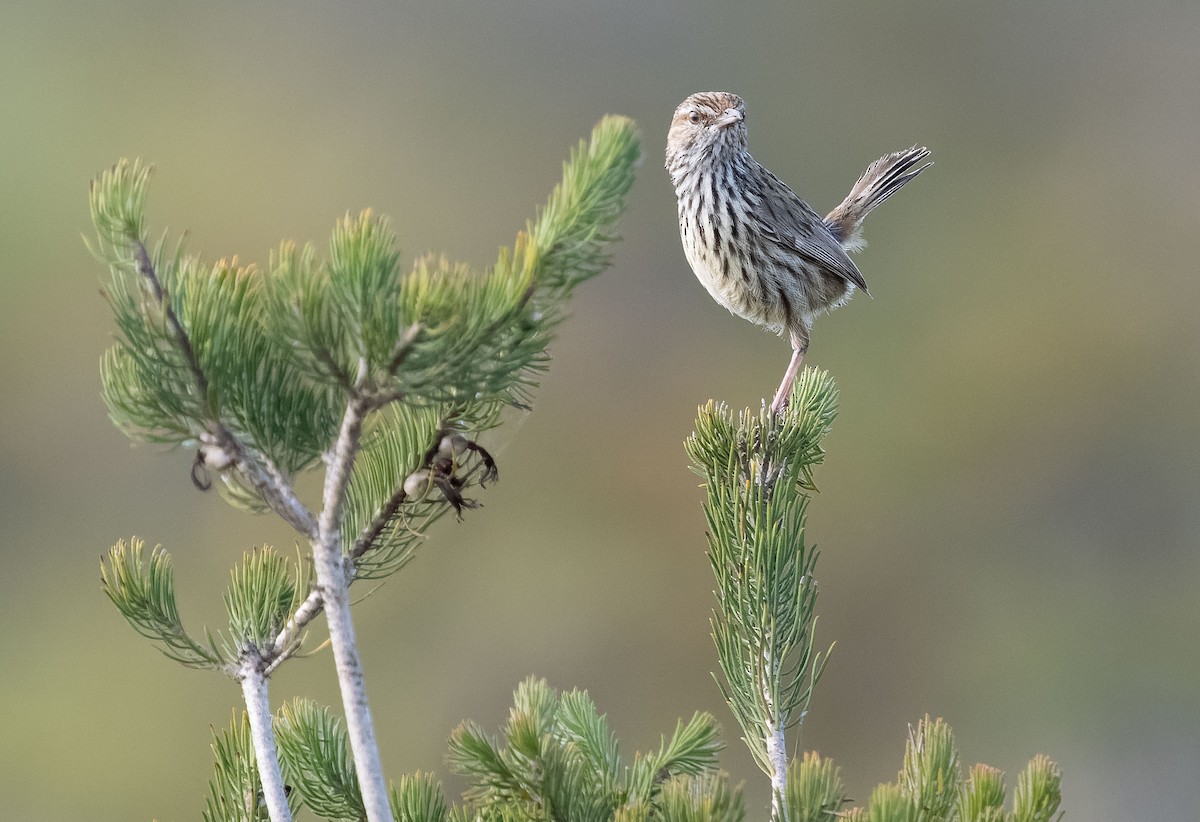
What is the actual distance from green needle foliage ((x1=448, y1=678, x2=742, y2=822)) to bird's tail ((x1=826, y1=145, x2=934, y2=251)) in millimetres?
3524

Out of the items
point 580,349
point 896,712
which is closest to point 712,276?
point 580,349

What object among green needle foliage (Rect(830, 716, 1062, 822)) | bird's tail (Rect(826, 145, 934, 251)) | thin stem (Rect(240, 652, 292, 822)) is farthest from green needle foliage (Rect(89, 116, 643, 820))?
bird's tail (Rect(826, 145, 934, 251))

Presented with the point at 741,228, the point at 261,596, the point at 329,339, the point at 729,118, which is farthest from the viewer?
the point at 741,228

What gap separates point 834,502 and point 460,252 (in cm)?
429

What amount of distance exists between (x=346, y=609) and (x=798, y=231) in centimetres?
316

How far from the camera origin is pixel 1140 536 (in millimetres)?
12055

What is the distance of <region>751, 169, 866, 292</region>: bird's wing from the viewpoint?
4.09 m

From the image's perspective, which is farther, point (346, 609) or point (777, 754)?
point (777, 754)

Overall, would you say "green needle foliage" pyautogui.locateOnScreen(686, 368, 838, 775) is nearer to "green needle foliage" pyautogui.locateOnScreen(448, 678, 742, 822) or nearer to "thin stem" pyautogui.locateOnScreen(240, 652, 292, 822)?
Answer: "green needle foliage" pyautogui.locateOnScreen(448, 678, 742, 822)

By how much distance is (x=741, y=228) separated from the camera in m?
4.02

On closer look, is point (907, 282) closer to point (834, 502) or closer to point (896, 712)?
point (834, 502)

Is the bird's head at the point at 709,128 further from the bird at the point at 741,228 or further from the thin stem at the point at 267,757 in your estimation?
the thin stem at the point at 267,757

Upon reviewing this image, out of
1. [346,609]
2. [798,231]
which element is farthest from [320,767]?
[798,231]

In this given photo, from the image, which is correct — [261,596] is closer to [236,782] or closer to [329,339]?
[236,782]
